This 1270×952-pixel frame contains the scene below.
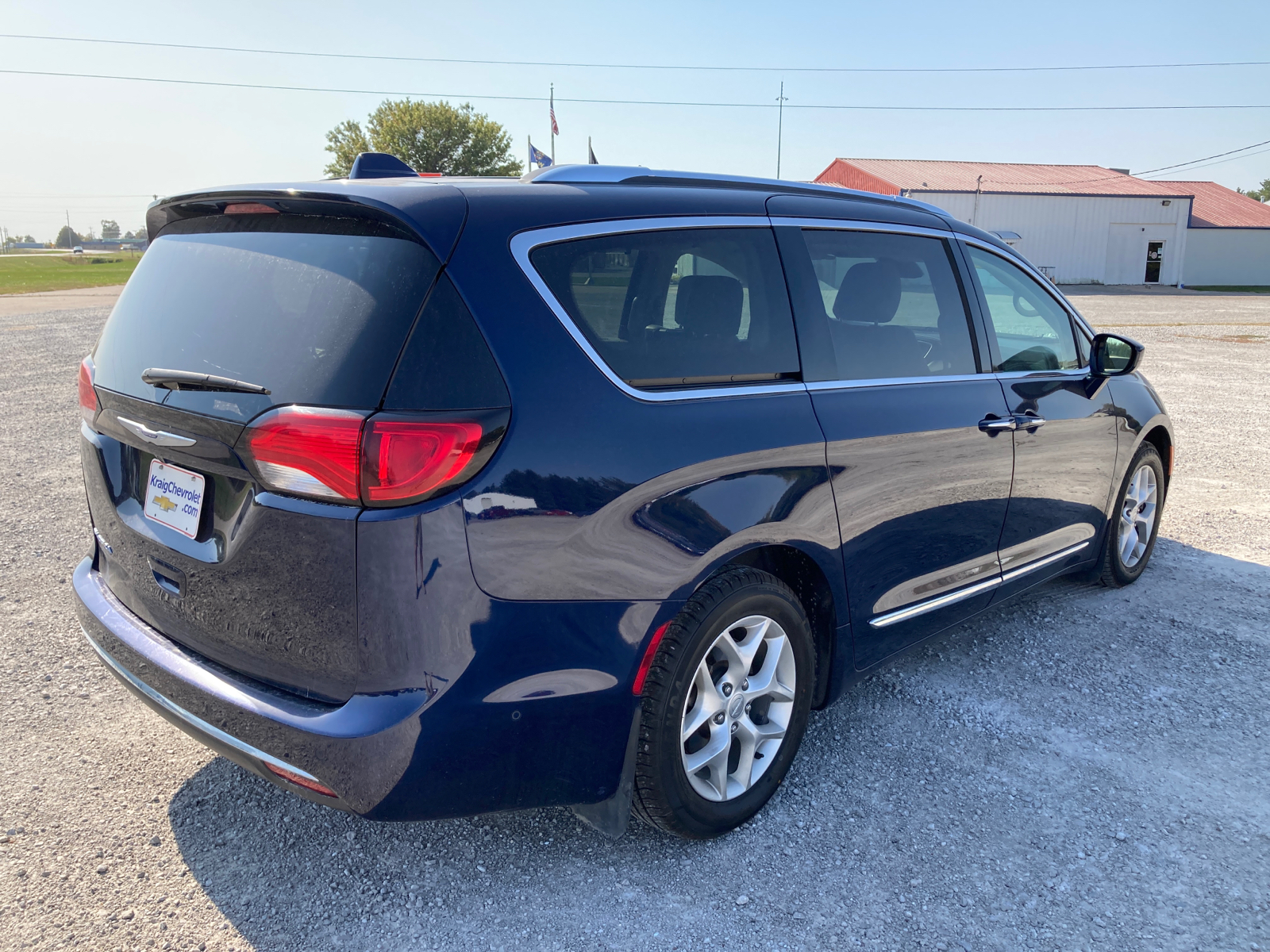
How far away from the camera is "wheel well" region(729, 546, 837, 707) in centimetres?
270

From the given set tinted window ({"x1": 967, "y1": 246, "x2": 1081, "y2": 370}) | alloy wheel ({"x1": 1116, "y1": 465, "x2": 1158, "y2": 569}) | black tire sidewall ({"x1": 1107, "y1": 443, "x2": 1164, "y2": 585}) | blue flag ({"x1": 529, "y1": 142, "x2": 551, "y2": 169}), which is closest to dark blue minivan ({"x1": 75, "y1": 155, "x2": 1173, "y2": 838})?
tinted window ({"x1": 967, "y1": 246, "x2": 1081, "y2": 370})

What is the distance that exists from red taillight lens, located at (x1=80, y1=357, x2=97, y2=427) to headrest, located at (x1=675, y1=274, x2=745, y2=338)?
1706mm

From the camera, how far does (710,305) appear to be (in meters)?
2.65

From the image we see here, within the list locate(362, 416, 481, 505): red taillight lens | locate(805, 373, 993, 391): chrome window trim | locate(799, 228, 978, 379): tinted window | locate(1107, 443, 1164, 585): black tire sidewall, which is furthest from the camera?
locate(1107, 443, 1164, 585): black tire sidewall

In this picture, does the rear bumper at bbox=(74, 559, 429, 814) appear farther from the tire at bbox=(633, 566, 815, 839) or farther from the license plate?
the tire at bbox=(633, 566, 815, 839)

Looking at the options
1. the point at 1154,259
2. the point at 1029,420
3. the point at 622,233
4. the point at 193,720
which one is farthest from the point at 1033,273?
the point at 1154,259

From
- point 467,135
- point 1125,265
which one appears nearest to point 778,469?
point 1125,265

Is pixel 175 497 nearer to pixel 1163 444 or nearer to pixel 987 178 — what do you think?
pixel 1163 444

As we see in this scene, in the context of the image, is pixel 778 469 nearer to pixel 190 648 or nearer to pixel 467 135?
pixel 190 648

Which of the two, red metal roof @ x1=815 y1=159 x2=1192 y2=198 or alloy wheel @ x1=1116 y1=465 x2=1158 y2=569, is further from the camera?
red metal roof @ x1=815 y1=159 x2=1192 y2=198

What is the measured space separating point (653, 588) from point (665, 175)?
125cm

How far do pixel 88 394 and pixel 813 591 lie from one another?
226cm

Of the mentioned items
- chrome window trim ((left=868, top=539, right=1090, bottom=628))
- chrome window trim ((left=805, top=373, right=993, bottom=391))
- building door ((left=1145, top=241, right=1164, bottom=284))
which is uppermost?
building door ((left=1145, top=241, right=1164, bottom=284))

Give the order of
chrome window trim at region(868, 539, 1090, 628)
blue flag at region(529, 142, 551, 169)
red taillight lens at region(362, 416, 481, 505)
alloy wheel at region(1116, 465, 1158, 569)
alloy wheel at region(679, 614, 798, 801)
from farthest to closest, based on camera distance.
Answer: blue flag at region(529, 142, 551, 169)
alloy wheel at region(1116, 465, 1158, 569)
chrome window trim at region(868, 539, 1090, 628)
alloy wheel at region(679, 614, 798, 801)
red taillight lens at region(362, 416, 481, 505)
